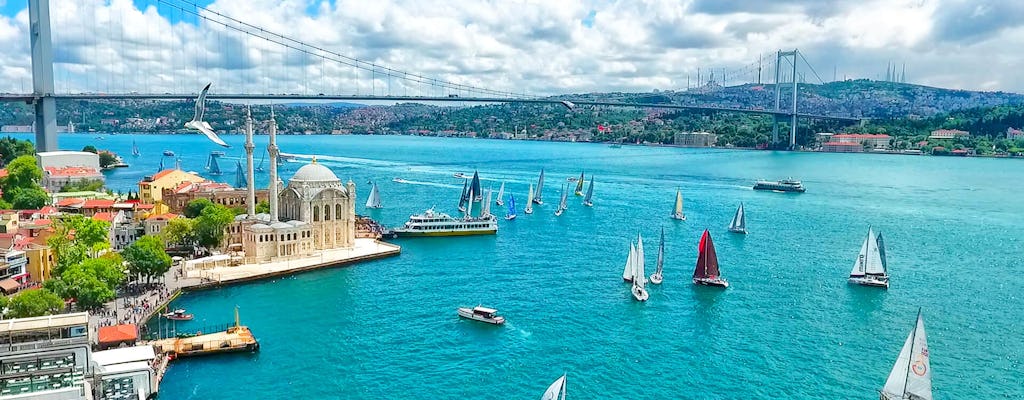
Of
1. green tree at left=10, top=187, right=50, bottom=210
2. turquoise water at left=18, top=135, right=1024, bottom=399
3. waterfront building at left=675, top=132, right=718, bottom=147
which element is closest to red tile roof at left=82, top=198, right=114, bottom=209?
green tree at left=10, top=187, right=50, bottom=210

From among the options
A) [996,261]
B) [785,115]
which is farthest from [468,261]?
[785,115]

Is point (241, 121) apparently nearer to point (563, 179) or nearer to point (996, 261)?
point (563, 179)

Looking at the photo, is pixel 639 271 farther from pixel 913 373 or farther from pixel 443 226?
pixel 443 226

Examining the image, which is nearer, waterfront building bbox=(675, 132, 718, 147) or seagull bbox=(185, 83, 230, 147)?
seagull bbox=(185, 83, 230, 147)

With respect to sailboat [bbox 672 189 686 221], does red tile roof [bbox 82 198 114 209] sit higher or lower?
higher

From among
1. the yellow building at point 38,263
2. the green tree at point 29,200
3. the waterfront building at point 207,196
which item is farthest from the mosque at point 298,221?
the green tree at point 29,200

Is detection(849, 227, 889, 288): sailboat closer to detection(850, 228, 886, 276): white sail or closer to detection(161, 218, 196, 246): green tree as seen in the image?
detection(850, 228, 886, 276): white sail
